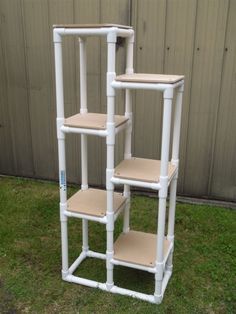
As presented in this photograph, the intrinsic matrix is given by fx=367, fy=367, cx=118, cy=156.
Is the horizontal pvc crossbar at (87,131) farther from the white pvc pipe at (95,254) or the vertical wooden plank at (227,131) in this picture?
the vertical wooden plank at (227,131)

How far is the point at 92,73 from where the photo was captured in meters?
3.54

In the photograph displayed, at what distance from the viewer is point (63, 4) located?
340 centimetres

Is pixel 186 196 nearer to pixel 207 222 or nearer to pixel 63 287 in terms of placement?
pixel 207 222

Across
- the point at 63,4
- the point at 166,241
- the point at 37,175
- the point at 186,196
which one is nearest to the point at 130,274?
the point at 166,241

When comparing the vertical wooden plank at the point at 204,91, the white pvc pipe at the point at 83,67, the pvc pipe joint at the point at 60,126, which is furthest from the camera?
the vertical wooden plank at the point at 204,91

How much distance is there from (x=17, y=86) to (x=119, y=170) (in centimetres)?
211

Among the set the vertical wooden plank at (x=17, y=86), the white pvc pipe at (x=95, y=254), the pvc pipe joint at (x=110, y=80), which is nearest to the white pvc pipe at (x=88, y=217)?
the white pvc pipe at (x=95, y=254)

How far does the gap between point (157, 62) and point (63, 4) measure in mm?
1027

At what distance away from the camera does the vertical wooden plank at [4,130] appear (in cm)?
382

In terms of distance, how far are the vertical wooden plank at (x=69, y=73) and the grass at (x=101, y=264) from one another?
447 millimetres

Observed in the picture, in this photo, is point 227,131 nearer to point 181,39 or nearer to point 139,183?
point 181,39

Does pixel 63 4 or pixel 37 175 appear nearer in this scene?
pixel 63 4

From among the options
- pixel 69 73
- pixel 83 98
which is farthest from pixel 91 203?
pixel 69 73

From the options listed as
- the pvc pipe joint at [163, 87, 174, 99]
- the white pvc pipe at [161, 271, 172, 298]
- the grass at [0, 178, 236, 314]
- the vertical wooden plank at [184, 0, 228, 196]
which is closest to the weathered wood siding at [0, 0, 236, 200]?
the vertical wooden plank at [184, 0, 228, 196]
